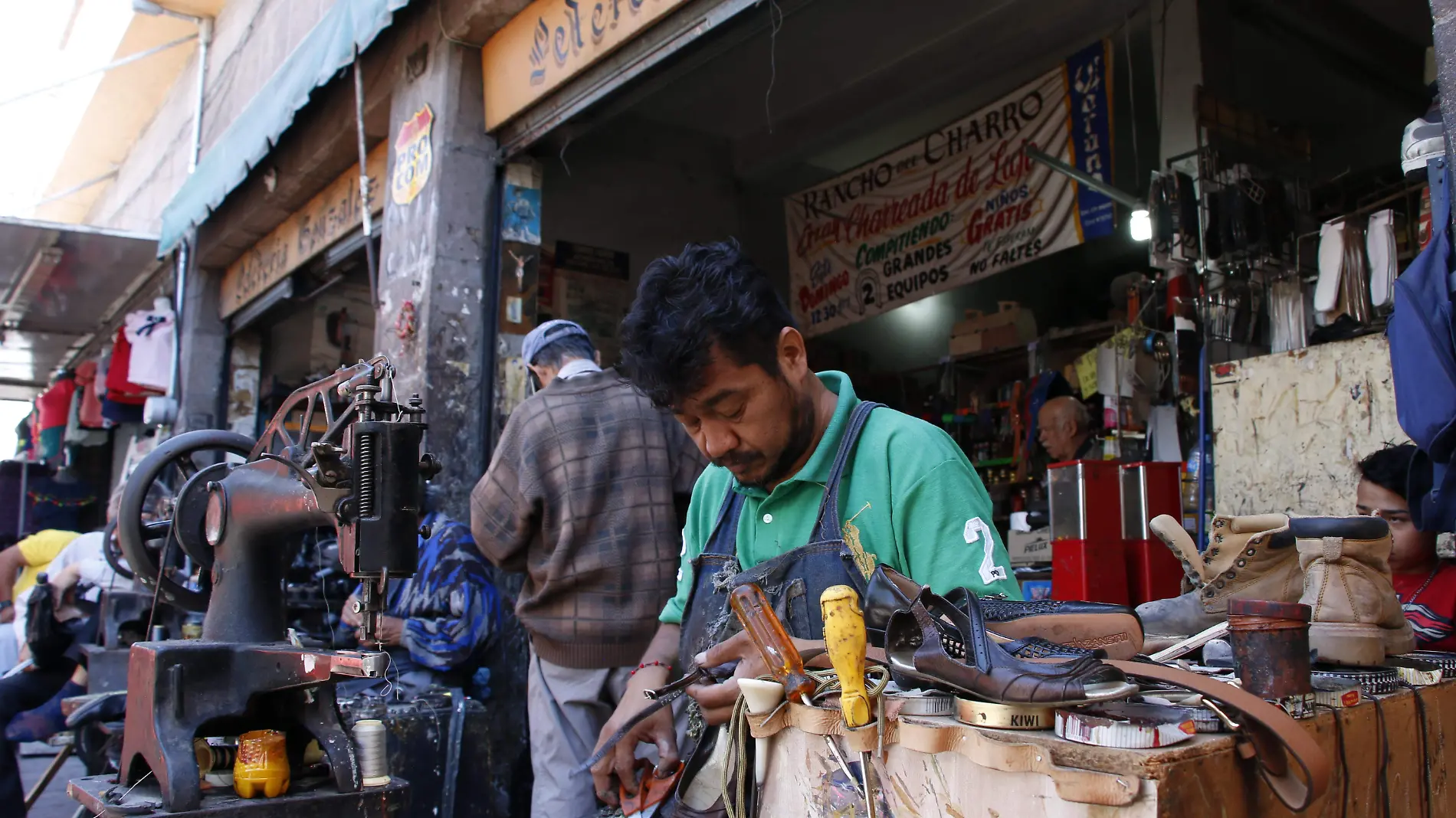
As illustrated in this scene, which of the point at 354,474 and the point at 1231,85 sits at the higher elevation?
the point at 1231,85

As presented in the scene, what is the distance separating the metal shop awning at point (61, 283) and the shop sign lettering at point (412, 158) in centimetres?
325

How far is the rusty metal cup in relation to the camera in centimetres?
103

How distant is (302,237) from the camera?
7059 millimetres

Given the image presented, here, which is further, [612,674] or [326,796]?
[612,674]

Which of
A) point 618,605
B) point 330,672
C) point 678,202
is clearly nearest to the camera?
point 330,672

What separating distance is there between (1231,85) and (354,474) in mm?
5244

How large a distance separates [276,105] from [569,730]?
4378 millimetres

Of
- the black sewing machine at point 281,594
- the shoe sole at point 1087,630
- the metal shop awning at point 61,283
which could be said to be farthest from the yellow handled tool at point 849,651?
the metal shop awning at point 61,283

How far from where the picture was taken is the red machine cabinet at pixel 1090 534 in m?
4.45

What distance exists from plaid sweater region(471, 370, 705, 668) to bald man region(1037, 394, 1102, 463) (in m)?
3.25

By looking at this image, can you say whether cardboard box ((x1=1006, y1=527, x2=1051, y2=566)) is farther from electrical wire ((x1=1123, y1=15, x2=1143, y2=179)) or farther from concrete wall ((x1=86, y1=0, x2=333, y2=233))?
concrete wall ((x1=86, y1=0, x2=333, y2=233))

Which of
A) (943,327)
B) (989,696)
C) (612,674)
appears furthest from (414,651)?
(943,327)

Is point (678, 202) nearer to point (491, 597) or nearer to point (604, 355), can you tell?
point (604, 355)

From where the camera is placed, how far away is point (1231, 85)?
546cm
